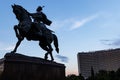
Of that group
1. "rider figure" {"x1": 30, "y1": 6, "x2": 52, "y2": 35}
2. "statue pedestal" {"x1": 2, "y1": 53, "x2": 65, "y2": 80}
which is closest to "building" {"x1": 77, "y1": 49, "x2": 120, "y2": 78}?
"rider figure" {"x1": 30, "y1": 6, "x2": 52, "y2": 35}

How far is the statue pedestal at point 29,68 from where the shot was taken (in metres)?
10.1

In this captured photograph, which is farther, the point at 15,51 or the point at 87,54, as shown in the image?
the point at 87,54

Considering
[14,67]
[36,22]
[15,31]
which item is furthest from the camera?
[36,22]

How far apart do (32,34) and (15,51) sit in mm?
1366

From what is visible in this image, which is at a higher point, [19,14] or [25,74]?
[19,14]

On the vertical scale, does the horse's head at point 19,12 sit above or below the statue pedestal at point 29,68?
above

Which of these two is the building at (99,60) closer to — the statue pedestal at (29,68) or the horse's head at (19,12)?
the statue pedestal at (29,68)

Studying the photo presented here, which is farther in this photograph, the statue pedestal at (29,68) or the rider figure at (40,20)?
the rider figure at (40,20)

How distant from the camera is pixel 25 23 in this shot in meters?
11.1

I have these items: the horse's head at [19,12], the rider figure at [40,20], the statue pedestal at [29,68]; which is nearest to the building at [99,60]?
the rider figure at [40,20]

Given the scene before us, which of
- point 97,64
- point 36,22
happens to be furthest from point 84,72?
point 36,22

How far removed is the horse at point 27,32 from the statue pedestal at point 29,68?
50 centimetres

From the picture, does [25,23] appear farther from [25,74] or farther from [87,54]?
[87,54]

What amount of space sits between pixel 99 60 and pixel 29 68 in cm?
10028
